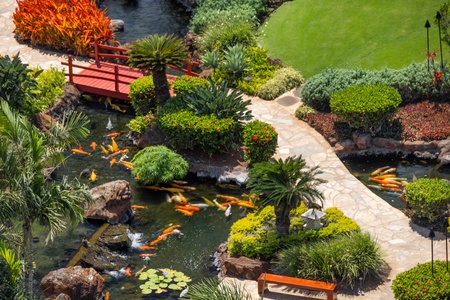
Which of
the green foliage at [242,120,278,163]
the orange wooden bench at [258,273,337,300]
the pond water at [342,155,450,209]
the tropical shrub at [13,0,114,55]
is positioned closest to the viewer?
the orange wooden bench at [258,273,337,300]

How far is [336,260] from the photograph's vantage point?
931 inches

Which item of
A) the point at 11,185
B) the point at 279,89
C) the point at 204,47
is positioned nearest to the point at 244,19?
the point at 204,47

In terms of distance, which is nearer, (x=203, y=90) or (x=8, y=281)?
(x=8, y=281)

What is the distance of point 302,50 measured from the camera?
35.7 metres

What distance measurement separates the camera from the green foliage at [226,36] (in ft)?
116

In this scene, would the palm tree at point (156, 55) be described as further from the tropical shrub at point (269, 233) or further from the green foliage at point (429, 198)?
the green foliage at point (429, 198)

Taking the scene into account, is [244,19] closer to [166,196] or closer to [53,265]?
[166,196]

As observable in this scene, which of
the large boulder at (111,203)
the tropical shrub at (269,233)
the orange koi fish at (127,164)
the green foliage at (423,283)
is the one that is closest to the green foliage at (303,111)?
the orange koi fish at (127,164)

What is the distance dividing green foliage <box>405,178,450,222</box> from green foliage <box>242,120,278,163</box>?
501 cm

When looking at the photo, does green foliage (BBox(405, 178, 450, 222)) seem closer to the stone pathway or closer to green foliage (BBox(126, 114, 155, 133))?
the stone pathway

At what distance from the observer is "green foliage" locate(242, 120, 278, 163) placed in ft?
95.3

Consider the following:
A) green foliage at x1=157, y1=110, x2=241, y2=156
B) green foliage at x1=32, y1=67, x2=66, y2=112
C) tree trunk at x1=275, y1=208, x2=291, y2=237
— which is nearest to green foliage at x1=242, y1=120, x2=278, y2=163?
green foliage at x1=157, y1=110, x2=241, y2=156

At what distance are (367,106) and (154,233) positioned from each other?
772 cm

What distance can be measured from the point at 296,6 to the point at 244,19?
265 cm
